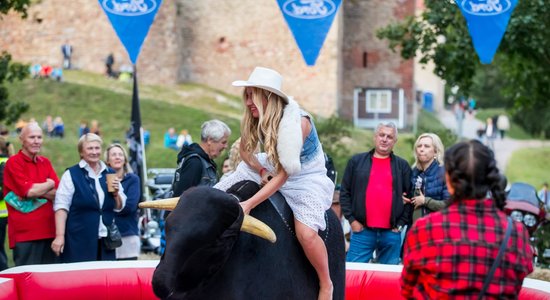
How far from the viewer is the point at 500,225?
493cm

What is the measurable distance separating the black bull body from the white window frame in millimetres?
42146

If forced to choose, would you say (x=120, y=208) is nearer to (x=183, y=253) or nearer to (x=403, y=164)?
(x=403, y=164)

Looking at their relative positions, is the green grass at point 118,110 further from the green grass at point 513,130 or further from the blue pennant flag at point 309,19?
the blue pennant flag at point 309,19

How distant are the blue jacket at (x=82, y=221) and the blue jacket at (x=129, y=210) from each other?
1.55 ft

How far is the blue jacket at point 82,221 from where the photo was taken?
29.2 ft

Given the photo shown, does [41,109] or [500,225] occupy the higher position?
[500,225]

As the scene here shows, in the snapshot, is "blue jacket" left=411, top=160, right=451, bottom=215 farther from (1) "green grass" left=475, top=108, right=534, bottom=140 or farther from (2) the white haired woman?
(1) "green grass" left=475, top=108, right=534, bottom=140

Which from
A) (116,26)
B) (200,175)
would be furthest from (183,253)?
(116,26)

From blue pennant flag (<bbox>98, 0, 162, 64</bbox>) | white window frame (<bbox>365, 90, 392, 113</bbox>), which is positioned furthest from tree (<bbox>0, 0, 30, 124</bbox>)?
white window frame (<bbox>365, 90, 392, 113</bbox>)

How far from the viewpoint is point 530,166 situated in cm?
3791

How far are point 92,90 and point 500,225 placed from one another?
34.3 meters

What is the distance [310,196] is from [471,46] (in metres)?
14.3

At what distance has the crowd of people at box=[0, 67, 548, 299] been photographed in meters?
4.90

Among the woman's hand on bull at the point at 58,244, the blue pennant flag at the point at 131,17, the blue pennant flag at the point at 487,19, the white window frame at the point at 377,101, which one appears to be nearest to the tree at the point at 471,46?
the blue pennant flag at the point at 487,19
